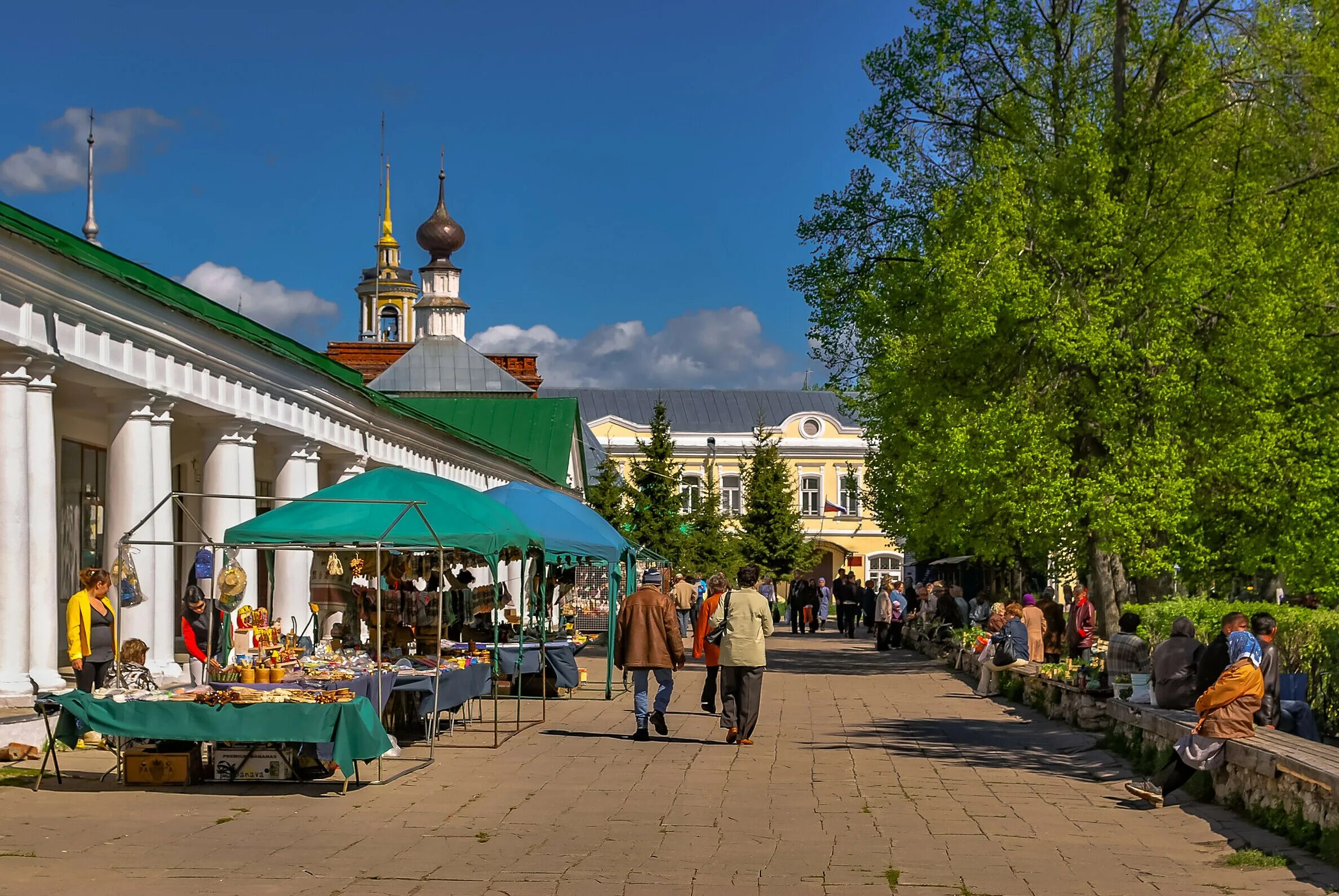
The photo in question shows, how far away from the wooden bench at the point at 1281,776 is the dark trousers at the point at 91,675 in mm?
9042

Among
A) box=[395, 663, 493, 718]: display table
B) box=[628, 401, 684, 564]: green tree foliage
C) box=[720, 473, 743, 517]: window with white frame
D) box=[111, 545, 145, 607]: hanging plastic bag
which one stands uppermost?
box=[720, 473, 743, 517]: window with white frame

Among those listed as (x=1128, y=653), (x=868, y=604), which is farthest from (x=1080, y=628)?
(x=868, y=604)

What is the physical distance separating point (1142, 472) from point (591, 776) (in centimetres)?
1482

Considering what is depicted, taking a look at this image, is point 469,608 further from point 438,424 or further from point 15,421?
point 438,424

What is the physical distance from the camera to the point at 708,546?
5881 centimetres

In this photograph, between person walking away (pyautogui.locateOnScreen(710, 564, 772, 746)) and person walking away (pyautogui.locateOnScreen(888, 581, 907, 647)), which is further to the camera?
person walking away (pyautogui.locateOnScreen(888, 581, 907, 647))

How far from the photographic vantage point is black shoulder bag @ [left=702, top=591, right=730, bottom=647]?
15.7 m

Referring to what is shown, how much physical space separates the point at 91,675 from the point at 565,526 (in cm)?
735

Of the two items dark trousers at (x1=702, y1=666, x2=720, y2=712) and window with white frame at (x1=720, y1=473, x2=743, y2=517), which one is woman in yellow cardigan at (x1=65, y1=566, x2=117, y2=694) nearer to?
dark trousers at (x1=702, y1=666, x2=720, y2=712)

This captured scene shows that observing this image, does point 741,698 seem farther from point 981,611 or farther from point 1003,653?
point 981,611

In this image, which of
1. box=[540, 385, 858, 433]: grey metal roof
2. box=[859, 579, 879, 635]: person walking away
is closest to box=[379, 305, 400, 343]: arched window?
box=[540, 385, 858, 433]: grey metal roof

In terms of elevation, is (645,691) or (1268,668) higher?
(1268,668)

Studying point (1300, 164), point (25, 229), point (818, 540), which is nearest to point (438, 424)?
point (1300, 164)

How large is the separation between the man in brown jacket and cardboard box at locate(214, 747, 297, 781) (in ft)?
15.6
